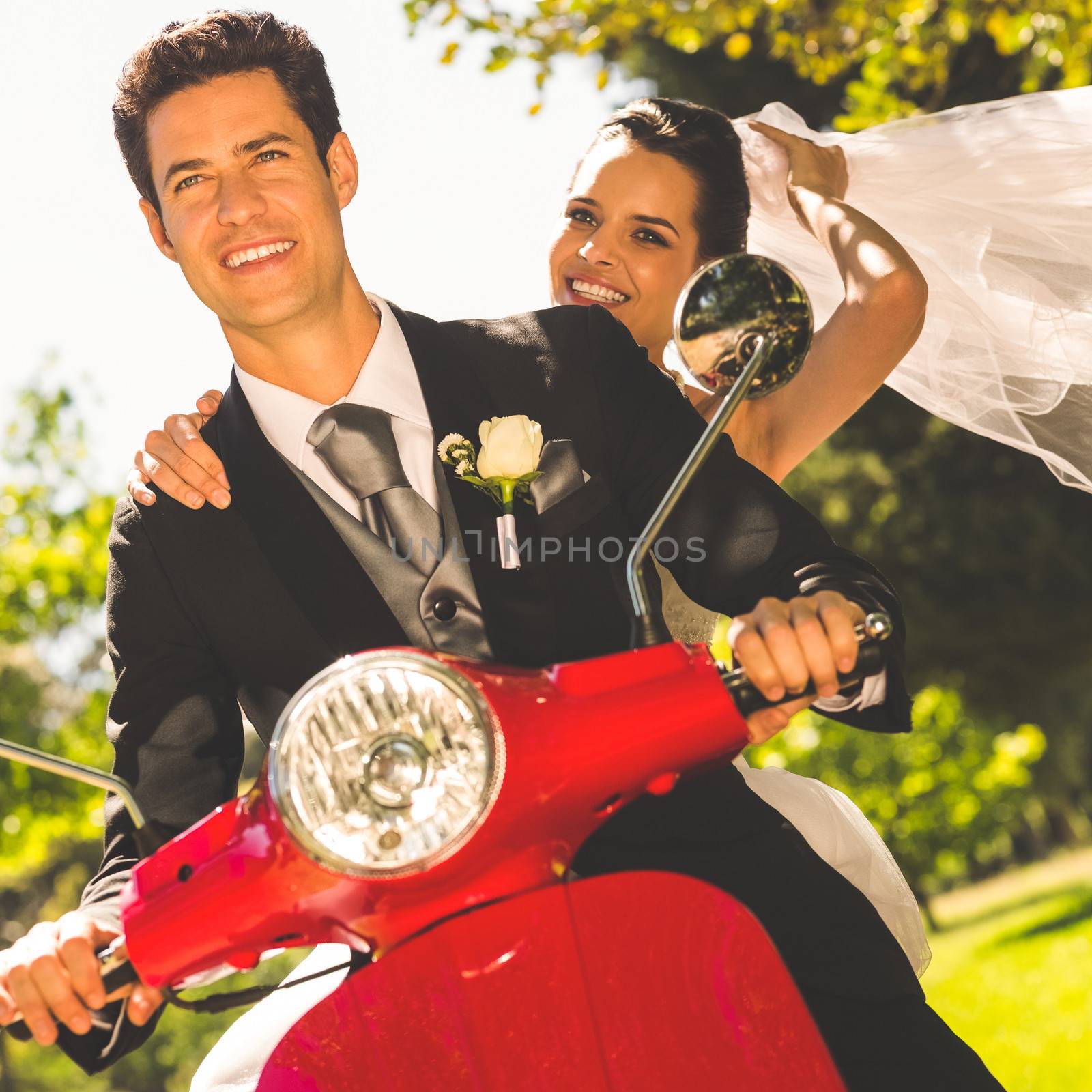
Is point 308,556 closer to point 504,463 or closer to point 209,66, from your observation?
point 504,463

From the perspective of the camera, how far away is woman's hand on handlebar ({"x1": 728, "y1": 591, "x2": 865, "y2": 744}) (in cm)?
128

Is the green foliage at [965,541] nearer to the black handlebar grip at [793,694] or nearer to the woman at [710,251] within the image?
the woman at [710,251]

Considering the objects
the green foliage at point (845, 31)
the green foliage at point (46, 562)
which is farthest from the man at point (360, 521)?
the green foliage at point (46, 562)

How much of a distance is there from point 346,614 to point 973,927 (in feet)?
55.0

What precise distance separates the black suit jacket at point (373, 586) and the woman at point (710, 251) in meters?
1.01

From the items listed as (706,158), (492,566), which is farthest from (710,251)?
(492,566)

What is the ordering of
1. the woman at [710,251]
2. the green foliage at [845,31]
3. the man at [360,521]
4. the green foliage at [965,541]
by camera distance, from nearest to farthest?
the man at [360,521]
the woman at [710,251]
the green foliage at [845,31]
the green foliage at [965,541]

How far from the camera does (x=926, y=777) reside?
51.9ft

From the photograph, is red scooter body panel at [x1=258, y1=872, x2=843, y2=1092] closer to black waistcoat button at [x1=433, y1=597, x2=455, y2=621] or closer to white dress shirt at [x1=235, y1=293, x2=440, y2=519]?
black waistcoat button at [x1=433, y1=597, x2=455, y2=621]

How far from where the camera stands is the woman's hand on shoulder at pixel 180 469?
1969mm

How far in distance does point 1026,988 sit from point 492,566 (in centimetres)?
955

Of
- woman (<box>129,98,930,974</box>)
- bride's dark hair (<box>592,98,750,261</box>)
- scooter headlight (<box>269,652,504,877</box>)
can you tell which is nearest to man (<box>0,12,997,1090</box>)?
scooter headlight (<box>269,652,504,877</box>)

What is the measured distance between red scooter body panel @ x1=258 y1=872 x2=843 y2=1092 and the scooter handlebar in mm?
225

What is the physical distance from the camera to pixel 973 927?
1683 cm
